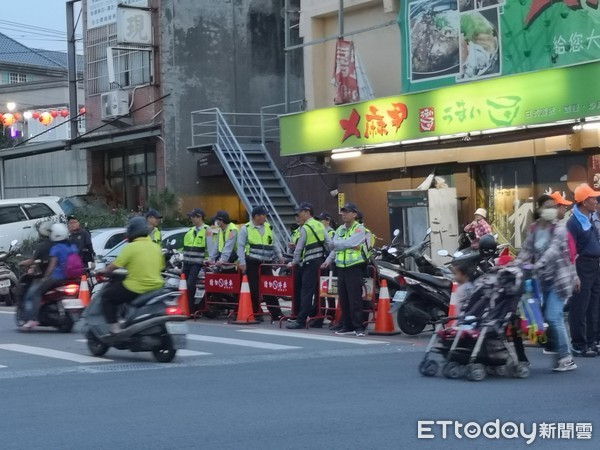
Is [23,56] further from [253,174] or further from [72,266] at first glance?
[72,266]

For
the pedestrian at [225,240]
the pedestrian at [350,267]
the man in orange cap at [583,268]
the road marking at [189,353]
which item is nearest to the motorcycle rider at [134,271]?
the road marking at [189,353]

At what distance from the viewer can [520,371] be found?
10.8m

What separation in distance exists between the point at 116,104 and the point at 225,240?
569 inches

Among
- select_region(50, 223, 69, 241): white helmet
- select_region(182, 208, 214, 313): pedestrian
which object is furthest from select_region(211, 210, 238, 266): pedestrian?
select_region(50, 223, 69, 241): white helmet

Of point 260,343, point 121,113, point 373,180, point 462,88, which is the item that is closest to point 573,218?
point 260,343

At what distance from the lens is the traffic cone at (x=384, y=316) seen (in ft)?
50.6

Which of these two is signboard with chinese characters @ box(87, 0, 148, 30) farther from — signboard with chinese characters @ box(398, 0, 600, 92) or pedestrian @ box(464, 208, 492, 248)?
pedestrian @ box(464, 208, 492, 248)

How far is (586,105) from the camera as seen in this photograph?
1781 cm

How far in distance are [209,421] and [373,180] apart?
660 inches

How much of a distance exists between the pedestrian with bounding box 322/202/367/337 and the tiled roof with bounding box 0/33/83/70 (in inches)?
1895

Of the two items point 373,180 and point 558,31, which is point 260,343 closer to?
point 558,31

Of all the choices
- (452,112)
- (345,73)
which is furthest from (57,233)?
(345,73)

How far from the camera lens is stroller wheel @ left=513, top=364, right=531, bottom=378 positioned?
1076 cm

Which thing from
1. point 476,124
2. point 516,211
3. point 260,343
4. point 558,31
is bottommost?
point 260,343
